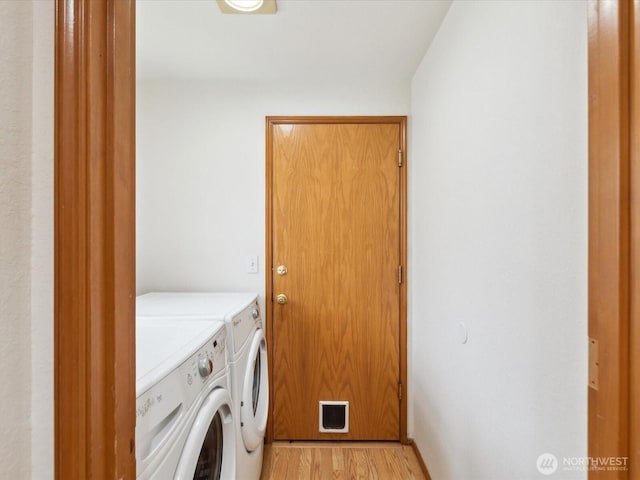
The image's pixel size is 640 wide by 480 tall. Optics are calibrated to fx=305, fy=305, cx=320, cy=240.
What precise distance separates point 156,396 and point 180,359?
0.12 metres

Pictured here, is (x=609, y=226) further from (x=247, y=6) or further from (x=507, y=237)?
(x=247, y=6)

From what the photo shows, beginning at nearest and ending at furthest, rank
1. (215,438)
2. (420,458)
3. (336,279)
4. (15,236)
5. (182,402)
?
1. (15,236)
2. (182,402)
3. (215,438)
4. (420,458)
5. (336,279)

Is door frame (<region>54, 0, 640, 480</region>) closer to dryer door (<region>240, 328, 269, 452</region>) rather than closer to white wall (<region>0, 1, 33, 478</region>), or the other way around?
white wall (<region>0, 1, 33, 478</region>)

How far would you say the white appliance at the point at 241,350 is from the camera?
115 cm

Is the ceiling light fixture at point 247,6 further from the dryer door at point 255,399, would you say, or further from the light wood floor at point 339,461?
the light wood floor at point 339,461

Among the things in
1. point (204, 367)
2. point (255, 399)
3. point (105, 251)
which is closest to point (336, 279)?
point (255, 399)

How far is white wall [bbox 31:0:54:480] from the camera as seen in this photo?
14.2 inches

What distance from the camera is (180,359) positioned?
0.74m

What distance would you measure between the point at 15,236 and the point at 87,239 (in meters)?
0.07

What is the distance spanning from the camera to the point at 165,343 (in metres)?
0.90

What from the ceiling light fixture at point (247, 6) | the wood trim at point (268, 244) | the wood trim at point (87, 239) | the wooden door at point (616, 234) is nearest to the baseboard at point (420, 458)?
the wood trim at point (268, 244)

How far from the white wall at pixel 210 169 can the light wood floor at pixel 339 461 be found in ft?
3.11

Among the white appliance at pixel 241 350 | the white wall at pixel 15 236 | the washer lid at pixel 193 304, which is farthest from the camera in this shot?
the washer lid at pixel 193 304

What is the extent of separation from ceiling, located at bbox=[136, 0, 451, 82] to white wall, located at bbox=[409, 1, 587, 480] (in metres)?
0.20
